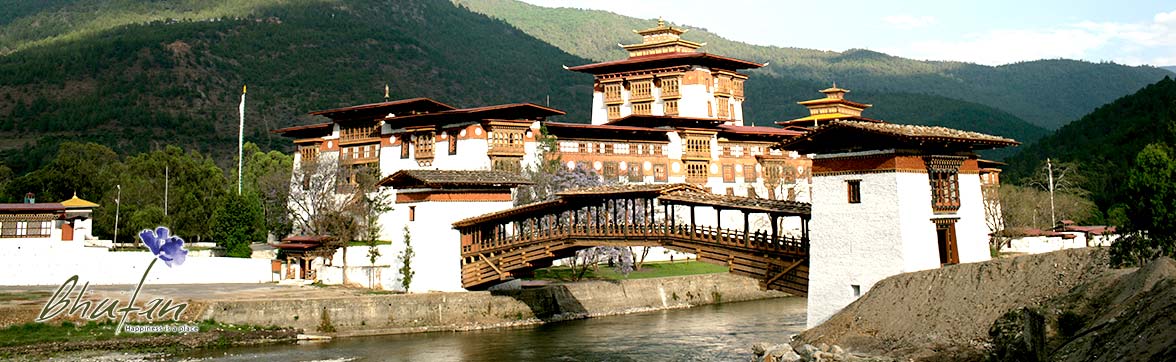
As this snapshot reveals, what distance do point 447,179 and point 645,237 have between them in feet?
33.6

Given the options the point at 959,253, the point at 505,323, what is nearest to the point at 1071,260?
the point at 959,253

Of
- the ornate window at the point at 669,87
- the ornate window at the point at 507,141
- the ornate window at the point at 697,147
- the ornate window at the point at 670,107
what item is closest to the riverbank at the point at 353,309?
the ornate window at the point at 507,141

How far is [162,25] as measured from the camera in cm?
16200

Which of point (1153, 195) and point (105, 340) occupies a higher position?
point (1153, 195)

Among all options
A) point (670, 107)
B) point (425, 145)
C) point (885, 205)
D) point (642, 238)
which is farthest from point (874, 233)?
point (670, 107)

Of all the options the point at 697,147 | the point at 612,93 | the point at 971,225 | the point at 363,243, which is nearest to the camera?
the point at 971,225

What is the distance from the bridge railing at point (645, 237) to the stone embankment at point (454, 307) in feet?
8.29

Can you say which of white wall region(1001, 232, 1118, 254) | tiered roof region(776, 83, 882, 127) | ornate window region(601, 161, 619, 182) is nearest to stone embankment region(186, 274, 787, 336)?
ornate window region(601, 161, 619, 182)

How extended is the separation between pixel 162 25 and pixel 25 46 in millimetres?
22501

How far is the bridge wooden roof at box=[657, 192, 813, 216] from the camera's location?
123 feet

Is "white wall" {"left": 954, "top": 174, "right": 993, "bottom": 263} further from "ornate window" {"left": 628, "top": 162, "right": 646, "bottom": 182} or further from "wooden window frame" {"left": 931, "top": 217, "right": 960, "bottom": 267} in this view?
"ornate window" {"left": 628, "top": 162, "right": 646, "bottom": 182}

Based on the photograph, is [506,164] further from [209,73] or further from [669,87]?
[209,73]

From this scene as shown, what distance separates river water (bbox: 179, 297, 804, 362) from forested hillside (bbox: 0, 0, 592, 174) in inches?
3053

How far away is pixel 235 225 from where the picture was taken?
62.7m
